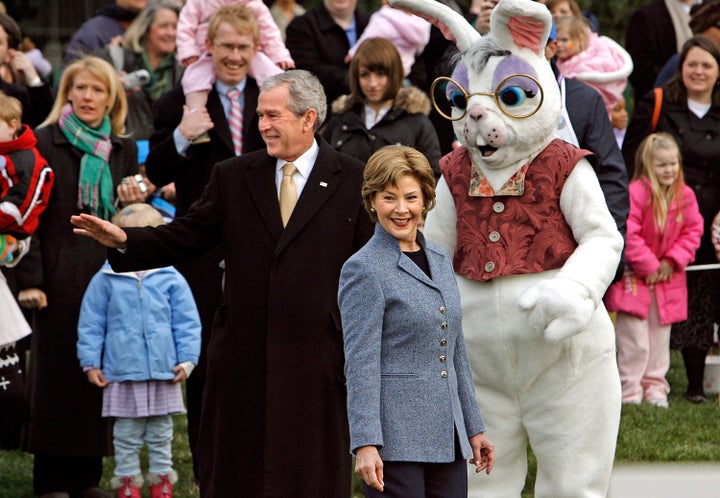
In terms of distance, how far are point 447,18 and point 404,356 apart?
1.64m

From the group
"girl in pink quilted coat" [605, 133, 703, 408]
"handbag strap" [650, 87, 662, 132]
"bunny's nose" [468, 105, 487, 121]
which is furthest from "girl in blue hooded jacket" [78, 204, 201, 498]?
"handbag strap" [650, 87, 662, 132]

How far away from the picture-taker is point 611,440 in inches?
207

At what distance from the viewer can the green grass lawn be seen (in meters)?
7.38

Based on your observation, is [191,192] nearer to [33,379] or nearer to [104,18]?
[33,379]

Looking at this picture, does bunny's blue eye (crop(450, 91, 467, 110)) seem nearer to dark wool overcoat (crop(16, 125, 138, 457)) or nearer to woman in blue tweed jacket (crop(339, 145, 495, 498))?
woman in blue tweed jacket (crop(339, 145, 495, 498))

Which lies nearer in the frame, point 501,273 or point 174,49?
point 501,273

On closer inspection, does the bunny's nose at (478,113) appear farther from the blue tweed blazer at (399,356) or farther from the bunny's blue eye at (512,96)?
the blue tweed blazer at (399,356)

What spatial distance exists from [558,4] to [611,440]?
204 inches

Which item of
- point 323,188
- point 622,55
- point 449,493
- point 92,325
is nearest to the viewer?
point 449,493

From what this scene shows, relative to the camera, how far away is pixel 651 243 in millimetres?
8875

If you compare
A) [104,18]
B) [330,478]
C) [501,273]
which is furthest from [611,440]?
[104,18]

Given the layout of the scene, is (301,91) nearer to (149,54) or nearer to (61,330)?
(61,330)

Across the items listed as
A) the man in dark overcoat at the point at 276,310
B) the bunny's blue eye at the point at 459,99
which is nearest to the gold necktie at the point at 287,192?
the man in dark overcoat at the point at 276,310

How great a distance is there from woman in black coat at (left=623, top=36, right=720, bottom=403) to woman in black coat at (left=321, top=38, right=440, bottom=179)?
6.79 ft
